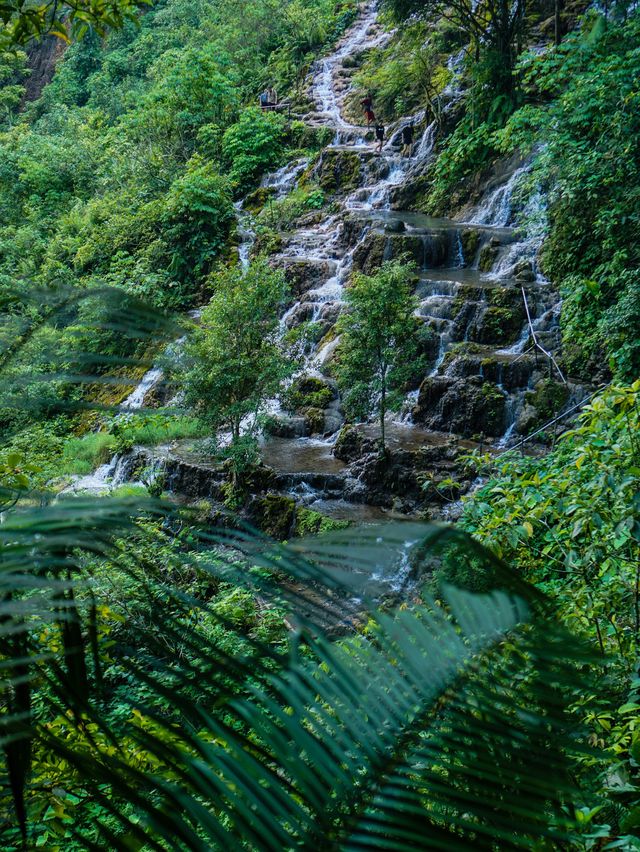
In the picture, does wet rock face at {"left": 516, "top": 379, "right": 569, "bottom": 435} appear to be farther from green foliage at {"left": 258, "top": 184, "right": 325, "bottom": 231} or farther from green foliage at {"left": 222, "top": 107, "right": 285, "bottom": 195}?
green foliage at {"left": 222, "top": 107, "right": 285, "bottom": 195}

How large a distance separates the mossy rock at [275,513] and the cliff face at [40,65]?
3133 cm

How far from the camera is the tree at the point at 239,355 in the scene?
7754 mm

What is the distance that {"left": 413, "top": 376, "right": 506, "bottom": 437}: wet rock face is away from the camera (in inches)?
322

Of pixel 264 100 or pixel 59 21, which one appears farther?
pixel 264 100

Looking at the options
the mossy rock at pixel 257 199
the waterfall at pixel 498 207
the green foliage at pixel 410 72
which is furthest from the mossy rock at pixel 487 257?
the mossy rock at pixel 257 199

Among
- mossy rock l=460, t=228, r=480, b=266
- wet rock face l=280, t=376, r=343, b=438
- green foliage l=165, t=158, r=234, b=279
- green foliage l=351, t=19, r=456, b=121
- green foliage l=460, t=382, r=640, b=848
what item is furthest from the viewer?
green foliage l=351, t=19, r=456, b=121

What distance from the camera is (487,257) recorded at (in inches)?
424

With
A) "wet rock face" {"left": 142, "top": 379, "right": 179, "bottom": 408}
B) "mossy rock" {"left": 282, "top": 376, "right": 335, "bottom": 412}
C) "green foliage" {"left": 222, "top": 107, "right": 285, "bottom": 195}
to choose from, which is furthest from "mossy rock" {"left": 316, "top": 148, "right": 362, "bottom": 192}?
"wet rock face" {"left": 142, "top": 379, "right": 179, "bottom": 408}

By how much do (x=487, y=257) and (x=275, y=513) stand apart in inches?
240

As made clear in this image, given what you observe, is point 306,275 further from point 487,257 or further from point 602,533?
point 602,533

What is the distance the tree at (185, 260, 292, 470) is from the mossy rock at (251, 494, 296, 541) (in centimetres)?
81

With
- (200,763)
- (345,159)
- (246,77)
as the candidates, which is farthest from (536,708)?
(246,77)

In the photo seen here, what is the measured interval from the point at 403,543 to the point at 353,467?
7768 millimetres

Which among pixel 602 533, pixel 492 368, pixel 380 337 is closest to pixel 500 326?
pixel 492 368
